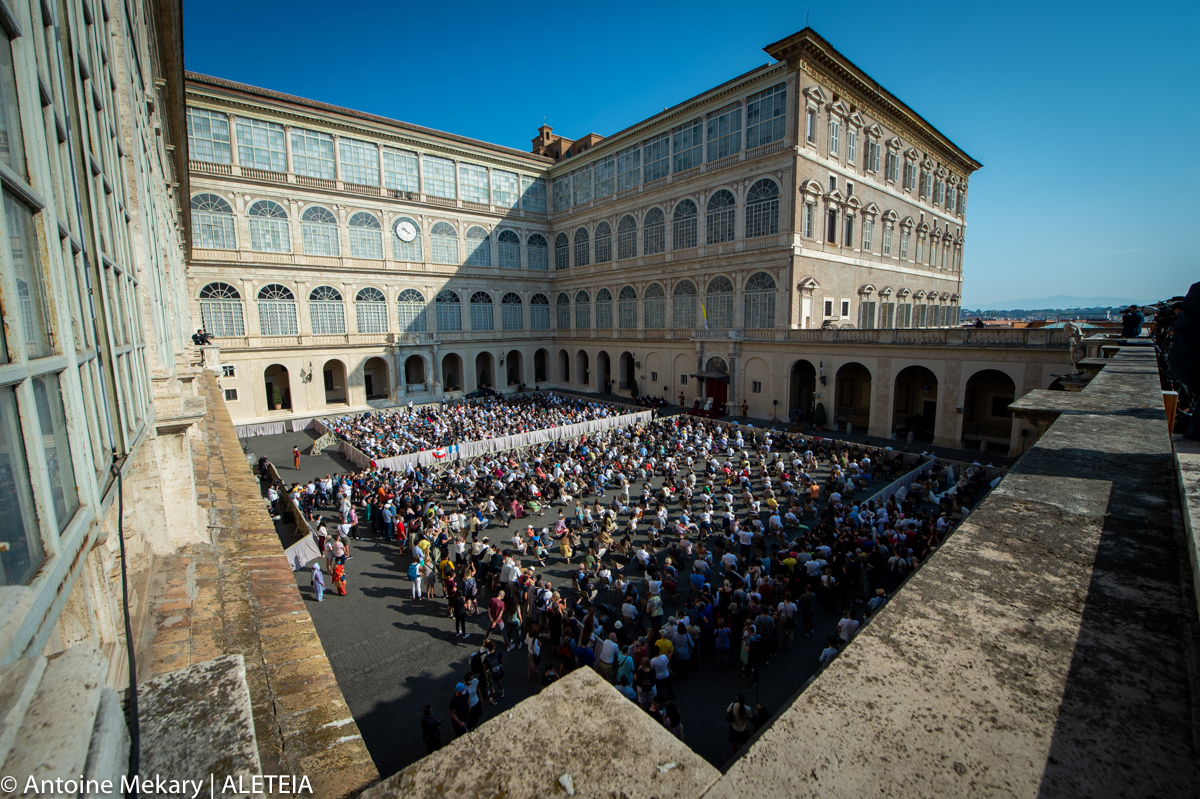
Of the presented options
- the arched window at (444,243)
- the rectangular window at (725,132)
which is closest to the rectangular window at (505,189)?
the arched window at (444,243)

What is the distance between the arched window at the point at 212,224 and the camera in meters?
30.6

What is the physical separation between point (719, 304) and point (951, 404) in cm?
1385

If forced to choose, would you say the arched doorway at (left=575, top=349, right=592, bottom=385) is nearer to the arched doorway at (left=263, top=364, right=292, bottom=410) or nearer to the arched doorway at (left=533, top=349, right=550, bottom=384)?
the arched doorway at (left=533, top=349, right=550, bottom=384)

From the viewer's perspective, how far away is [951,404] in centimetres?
2417

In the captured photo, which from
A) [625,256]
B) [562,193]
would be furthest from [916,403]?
[562,193]

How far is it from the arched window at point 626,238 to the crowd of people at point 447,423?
11.4 meters

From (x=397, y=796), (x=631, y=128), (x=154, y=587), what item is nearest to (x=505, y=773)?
(x=397, y=796)

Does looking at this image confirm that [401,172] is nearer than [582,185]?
Yes

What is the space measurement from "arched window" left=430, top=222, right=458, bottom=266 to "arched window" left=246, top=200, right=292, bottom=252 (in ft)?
30.4

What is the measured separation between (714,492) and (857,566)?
7.27 m

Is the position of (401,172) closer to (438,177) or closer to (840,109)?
(438,177)

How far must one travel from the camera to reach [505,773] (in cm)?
158

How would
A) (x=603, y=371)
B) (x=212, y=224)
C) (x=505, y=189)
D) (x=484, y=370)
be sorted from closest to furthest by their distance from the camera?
(x=212, y=224), (x=505, y=189), (x=603, y=371), (x=484, y=370)

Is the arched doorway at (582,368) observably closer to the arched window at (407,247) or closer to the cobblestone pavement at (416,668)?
the arched window at (407,247)
